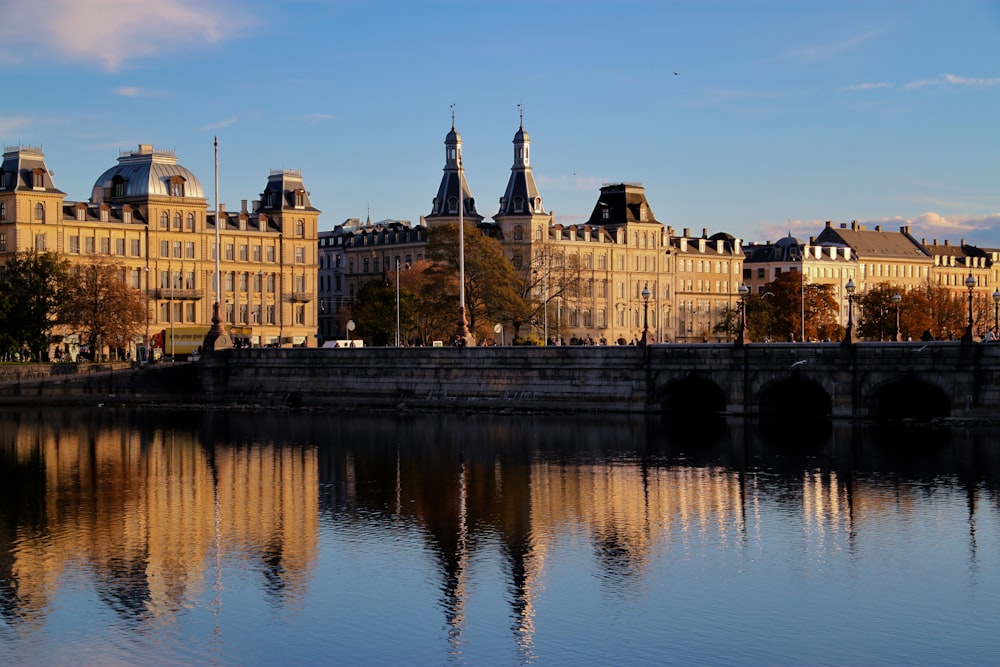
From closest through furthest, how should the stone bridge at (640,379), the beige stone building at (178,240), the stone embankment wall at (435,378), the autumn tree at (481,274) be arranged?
the stone bridge at (640,379) → the stone embankment wall at (435,378) → the autumn tree at (481,274) → the beige stone building at (178,240)

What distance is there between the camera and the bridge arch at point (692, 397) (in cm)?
8538

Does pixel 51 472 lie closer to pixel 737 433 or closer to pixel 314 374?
pixel 737 433

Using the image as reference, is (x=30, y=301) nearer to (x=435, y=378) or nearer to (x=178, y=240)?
(x=178, y=240)

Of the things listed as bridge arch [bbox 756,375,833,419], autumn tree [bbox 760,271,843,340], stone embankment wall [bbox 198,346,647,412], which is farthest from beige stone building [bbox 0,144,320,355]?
bridge arch [bbox 756,375,833,419]

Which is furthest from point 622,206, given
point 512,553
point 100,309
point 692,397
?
point 512,553

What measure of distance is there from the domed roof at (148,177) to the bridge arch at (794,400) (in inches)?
2949

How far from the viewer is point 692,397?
8775 cm

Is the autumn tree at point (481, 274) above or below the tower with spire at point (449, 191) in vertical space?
below

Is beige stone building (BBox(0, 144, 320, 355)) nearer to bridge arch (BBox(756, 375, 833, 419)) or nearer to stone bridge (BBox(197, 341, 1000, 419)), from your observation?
stone bridge (BBox(197, 341, 1000, 419))

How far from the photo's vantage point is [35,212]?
134 meters

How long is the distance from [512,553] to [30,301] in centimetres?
8024

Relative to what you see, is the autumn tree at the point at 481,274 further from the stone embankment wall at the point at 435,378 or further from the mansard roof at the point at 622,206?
the mansard roof at the point at 622,206

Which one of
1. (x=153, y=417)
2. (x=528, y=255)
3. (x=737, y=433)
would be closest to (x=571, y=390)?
(x=737, y=433)

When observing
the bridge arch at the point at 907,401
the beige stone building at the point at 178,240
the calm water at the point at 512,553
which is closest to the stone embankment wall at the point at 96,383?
the beige stone building at the point at 178,240
